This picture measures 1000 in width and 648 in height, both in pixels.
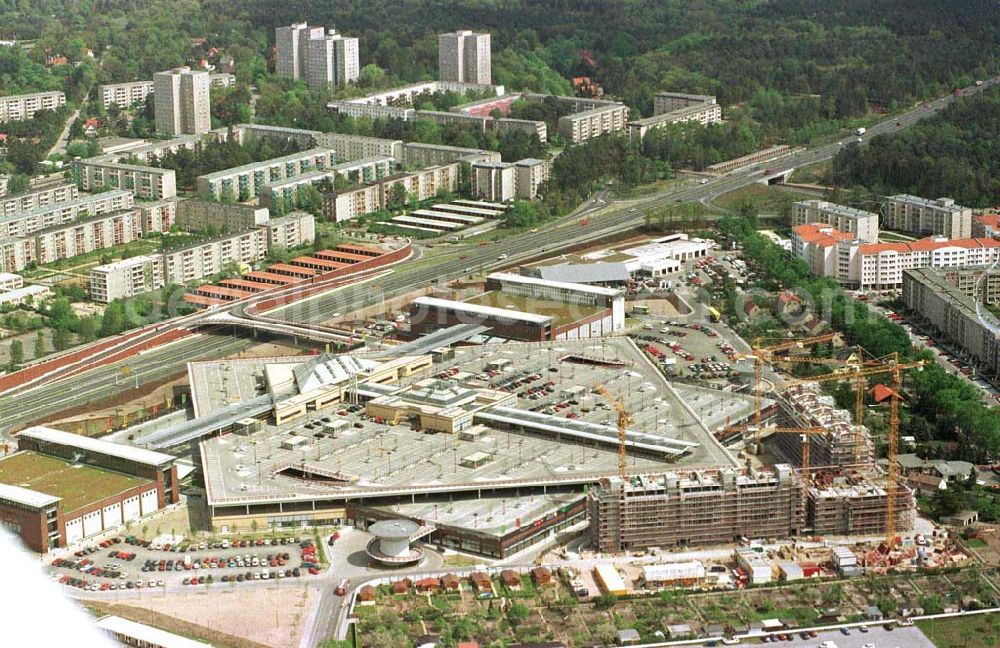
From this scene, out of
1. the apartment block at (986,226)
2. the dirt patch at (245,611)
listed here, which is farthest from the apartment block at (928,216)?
the dirt patch at (245,611)

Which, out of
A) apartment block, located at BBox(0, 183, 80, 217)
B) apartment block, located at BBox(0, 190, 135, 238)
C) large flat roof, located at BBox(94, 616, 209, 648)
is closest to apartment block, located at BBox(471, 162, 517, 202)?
apartment block, located at BBox(0, 190, 135, 238)

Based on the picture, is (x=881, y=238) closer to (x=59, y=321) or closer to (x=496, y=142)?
(x=496, y=142)

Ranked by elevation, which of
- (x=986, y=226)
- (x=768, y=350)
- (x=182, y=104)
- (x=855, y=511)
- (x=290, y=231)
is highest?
(x=182, y=104)

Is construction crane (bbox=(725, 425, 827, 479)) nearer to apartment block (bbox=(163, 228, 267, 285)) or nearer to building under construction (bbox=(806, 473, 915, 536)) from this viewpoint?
building under construction (bbox=(806, 473, 915, 536))

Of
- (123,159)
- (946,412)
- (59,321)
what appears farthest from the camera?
(123,159)

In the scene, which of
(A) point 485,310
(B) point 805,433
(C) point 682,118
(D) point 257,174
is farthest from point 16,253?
(C) point 682,118

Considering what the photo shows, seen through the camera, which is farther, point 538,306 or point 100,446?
point 538,306

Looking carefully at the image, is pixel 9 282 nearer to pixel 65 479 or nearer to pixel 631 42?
pixel 65 479

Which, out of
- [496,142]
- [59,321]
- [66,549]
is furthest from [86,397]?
[496,142]
